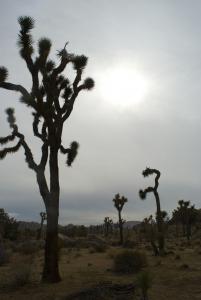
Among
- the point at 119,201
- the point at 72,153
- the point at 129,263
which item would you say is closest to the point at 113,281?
A: the point at 129,263

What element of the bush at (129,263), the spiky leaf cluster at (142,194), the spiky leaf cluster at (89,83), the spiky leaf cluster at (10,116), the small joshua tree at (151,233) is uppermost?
the spiky leaf cluster at (89,83)

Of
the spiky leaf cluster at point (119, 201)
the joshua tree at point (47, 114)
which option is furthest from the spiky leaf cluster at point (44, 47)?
the spiky leaf cluster at point (119, 201)

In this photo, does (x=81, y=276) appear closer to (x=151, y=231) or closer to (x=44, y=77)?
(x=44, y=77)

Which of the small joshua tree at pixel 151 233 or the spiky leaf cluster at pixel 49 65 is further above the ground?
the spiky leaf cluster at pixel 49 65

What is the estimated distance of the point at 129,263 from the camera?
15008 mm

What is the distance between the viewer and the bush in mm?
14645

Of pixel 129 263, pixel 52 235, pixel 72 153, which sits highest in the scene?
pixel 72 153

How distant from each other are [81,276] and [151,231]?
891 centimetres

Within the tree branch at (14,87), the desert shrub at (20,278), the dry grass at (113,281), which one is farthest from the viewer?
the tree branch at (14,87)

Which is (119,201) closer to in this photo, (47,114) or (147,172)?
(147,172)

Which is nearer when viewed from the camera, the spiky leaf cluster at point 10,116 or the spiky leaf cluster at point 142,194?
the spiky leaf cluster at point 10,116

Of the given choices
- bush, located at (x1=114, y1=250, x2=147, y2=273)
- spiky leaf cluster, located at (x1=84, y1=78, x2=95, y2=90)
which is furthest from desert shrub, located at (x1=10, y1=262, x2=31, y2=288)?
spiky leaf cluster, located at (x1=84, y1=78, x2=95, y2=90)

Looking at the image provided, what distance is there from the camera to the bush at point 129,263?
14.6 meters

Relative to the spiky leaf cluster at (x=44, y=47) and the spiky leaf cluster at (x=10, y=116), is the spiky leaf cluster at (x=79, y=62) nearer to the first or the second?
the spiky leaf cluster at (x=44, y=47)
